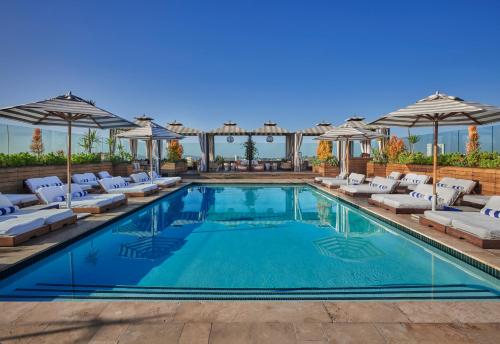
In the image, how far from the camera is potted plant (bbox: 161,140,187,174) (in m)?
17.5

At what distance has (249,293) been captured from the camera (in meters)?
3.39

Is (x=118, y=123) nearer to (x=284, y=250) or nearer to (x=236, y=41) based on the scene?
(x=284, y=250)

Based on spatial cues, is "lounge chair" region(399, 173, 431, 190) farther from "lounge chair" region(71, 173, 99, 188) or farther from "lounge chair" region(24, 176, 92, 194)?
"lounge chair" region(24, 176, 92, 194)

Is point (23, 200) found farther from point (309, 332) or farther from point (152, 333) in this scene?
point (309, 332)

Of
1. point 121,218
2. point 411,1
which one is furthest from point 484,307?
point 411,1

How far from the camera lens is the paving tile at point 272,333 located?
84.7 inches

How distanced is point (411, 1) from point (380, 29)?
194 inches

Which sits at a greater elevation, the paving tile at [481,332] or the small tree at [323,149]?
the small tree at [323,149]

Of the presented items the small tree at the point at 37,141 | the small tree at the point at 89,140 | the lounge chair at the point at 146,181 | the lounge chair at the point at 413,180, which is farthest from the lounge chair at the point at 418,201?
the small tree at the point at 37,141

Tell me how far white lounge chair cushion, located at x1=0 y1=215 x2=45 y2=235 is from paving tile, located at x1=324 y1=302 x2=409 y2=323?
14.7ft

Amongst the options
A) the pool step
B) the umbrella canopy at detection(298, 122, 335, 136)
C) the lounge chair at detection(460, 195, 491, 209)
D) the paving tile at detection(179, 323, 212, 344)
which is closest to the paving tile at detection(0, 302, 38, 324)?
the pool step

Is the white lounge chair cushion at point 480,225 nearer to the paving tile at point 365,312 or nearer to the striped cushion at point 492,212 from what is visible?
the striped cushion at point 492,212

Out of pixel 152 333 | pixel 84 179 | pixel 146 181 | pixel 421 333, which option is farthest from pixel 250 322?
pixel 146 181

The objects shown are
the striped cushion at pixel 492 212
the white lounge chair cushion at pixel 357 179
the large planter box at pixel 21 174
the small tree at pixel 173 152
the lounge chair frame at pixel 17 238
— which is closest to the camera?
the lounge chair frame at pixel 17 238
